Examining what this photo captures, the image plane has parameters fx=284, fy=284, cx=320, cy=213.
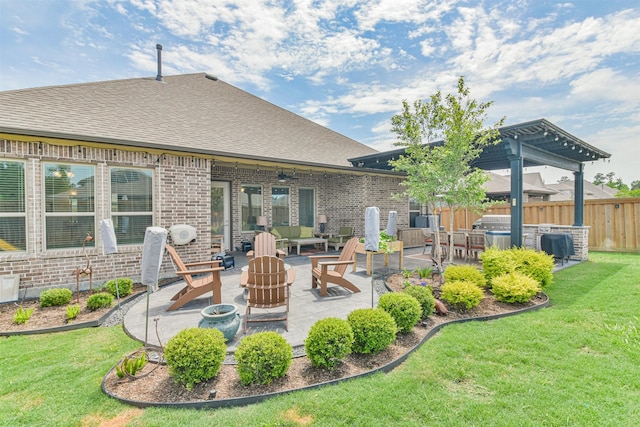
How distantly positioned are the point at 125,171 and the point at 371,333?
20.0ft

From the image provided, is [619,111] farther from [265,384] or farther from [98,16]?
[98,16]

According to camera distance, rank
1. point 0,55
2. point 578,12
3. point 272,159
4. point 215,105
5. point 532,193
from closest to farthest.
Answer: point 0,55 < point 578,12 < point 272,159 < point 215,105 < point 532,193

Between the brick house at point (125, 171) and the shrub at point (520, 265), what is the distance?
5.45 metres

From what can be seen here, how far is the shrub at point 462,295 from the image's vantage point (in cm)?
443

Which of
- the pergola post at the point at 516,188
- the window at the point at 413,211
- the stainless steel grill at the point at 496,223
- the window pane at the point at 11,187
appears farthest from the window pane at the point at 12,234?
the stainless steel grill at the point at 496,223

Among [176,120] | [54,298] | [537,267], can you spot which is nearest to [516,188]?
[537,267]

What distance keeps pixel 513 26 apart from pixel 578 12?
1.47 metres

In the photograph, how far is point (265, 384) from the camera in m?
2.65

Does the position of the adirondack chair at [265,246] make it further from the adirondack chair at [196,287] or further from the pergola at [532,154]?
the pergola at [532,154]

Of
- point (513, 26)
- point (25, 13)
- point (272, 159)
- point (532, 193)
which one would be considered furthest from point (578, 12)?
point (532, 193)

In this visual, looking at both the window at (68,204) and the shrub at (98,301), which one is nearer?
the shrub at (98,301)

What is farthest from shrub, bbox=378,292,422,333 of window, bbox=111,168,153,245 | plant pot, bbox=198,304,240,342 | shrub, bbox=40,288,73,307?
window, bbox=111,168,153,245

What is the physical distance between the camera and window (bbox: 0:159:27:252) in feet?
16.8

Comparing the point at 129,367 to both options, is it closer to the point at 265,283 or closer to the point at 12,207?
the point at 265,283
